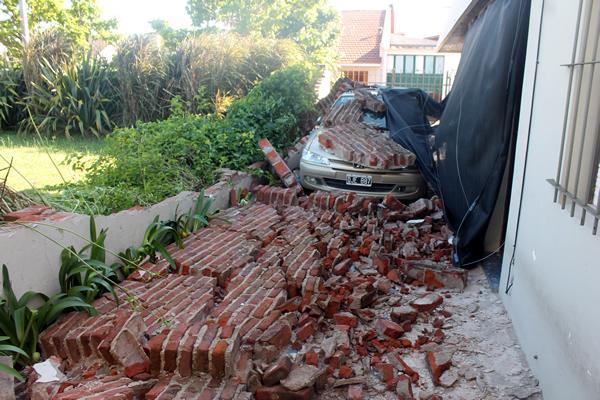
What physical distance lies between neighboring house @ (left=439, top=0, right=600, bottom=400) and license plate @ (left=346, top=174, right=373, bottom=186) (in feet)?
10.1

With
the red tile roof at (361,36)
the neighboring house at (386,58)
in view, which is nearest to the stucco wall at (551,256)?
the neighboring house at (386,58)

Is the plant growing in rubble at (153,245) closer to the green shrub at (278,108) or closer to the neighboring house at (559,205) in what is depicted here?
the neighboring house at (559,205)

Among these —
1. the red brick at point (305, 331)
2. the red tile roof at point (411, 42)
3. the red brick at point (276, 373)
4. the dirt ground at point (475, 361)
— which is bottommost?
the dirt ground at point (475, 361)

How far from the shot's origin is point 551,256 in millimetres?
2932

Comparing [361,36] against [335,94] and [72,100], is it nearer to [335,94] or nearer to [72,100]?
[335,94]

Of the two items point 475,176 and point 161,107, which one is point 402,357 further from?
point 161,107

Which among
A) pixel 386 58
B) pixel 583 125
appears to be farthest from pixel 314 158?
pixel 386 58

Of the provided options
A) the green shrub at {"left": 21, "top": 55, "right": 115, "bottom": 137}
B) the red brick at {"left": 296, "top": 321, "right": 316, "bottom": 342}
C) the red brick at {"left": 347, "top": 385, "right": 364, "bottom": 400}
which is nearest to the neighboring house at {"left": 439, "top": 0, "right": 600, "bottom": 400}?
the red brick at {"left": 347, "top": 385, "right": 364, "bottom": 400}

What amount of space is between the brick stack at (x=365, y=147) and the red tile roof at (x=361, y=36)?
25.2 m

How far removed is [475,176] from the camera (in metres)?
4.84

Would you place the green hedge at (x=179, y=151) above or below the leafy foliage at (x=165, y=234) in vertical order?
above

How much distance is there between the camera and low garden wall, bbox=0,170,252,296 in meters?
3.02

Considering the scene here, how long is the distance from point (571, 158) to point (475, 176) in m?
2.18

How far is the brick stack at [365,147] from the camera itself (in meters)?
6.90
